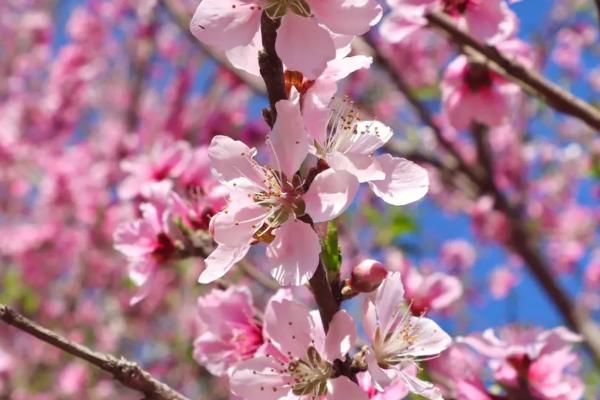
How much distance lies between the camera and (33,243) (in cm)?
564

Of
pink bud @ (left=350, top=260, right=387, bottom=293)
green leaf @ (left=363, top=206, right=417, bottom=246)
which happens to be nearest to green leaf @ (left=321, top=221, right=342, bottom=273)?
pink bud @ (left=350, top=260, right=387, bottom=293)

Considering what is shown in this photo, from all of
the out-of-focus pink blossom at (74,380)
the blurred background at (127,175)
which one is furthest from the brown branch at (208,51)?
the out-of-focus pink blossom at (74,380)

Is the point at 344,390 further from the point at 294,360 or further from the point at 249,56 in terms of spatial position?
the point at 249,56

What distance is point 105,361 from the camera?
110 cm

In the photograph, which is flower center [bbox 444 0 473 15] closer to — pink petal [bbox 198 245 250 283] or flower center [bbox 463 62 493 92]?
flower center [bbox 463 62 493 92]

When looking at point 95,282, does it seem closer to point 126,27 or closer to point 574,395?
point 126,27

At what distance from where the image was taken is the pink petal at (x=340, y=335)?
1.04 meters

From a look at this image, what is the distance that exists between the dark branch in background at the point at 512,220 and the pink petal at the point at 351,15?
2.10 meters

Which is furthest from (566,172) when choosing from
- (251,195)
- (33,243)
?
(251,195)

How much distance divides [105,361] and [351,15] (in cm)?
64

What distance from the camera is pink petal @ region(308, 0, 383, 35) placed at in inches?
41.4

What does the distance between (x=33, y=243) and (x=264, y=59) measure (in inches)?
199

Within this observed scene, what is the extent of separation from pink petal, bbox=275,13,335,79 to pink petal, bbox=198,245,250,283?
29 centimetres

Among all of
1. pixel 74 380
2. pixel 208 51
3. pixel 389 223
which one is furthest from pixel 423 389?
pixel 74 380
